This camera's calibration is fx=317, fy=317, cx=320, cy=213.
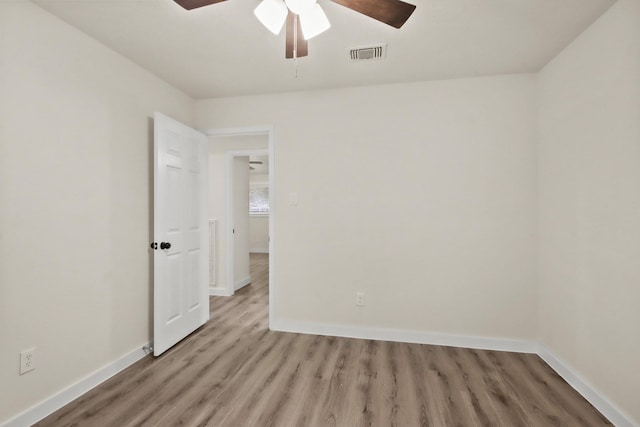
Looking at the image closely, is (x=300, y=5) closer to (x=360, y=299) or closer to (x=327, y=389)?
(x=327, y=389)

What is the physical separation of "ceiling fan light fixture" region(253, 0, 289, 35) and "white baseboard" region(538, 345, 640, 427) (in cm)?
283

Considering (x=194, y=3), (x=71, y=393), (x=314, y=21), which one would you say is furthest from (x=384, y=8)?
(x=71, y=393)

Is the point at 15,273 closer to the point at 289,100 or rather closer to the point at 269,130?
the point at 269,130

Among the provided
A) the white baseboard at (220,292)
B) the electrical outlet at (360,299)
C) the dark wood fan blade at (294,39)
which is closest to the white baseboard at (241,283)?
the white baseboard at (220,292)

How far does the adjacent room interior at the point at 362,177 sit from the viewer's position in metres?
1.83

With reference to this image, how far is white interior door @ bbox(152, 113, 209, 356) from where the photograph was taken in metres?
2.66

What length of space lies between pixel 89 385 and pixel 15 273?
950 millimetres

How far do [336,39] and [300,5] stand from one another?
86 cm

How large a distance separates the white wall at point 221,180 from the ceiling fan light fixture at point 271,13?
2.96 meters

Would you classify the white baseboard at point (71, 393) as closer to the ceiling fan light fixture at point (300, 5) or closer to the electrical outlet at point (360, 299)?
the electrical outlet at point (360, 299)

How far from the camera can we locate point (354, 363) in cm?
256

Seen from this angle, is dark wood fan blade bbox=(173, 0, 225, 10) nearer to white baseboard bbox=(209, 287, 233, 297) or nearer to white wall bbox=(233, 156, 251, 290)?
white wall bbox=(233, 156, 251, 290)

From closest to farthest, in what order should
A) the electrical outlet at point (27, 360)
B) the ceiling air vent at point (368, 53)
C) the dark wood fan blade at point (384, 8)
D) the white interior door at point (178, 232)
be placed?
the dark wood fan blade at point (384, 8) → the electrical outlet at point (27, 360) → the ceiling air vent at point (368, 53) → the white interior door at point (178, 232)

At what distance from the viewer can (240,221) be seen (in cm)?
500
